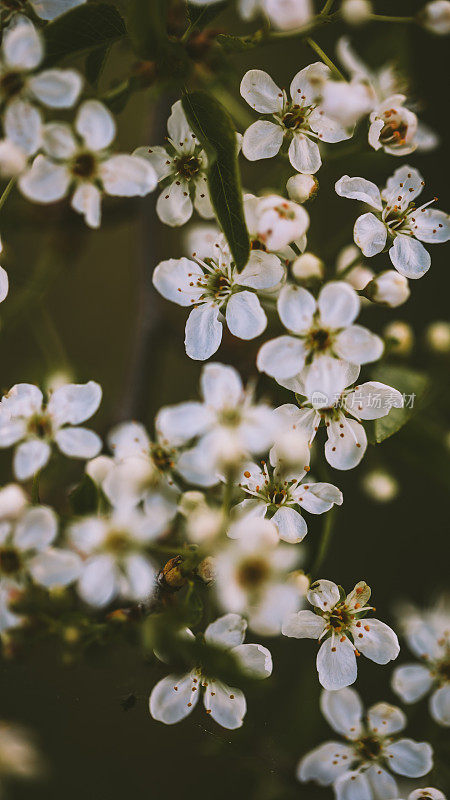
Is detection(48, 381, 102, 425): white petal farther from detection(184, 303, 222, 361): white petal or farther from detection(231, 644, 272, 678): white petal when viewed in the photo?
detection(231, 644, 272, 678): white petal

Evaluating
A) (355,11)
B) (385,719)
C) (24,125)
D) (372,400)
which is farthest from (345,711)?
(355,11)

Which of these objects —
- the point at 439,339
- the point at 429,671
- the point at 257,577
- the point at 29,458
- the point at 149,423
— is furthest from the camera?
the point at 149,423

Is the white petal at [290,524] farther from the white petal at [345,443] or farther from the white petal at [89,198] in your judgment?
the white petal at [89,198]

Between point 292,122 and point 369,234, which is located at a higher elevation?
point 292,122

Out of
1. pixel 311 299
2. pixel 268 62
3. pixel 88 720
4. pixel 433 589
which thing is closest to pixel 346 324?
pixel 311 299

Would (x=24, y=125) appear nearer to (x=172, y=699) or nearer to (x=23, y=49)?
(x=23, y=49)

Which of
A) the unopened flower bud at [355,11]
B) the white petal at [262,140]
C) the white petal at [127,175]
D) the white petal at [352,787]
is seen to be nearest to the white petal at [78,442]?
the white petal at [127,175]
